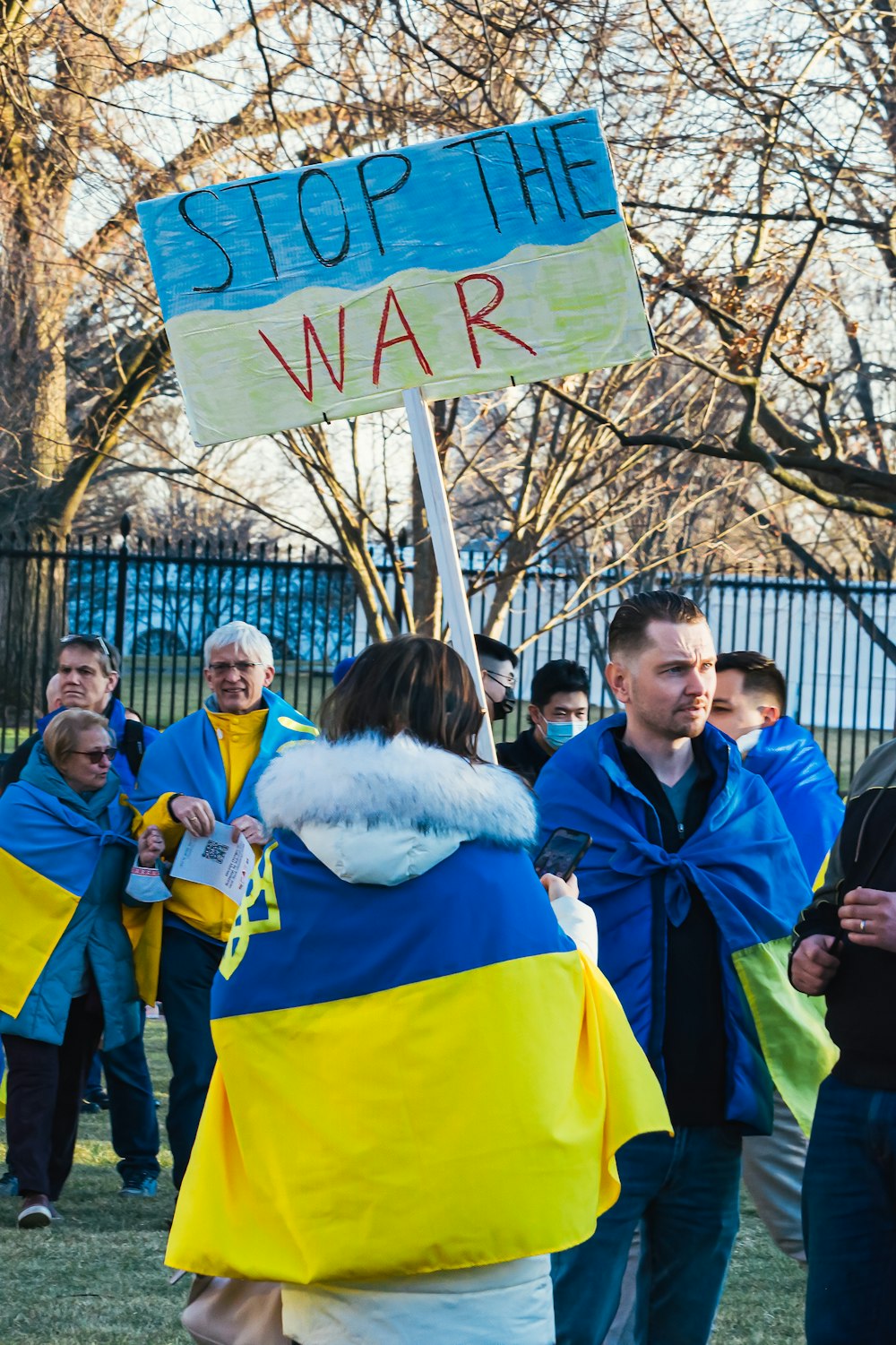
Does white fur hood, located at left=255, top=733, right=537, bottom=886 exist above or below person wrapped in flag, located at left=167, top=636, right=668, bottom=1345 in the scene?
above

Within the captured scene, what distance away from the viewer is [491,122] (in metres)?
8.27

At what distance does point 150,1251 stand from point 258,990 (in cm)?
318

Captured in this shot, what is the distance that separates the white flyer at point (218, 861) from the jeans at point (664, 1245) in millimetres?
2581

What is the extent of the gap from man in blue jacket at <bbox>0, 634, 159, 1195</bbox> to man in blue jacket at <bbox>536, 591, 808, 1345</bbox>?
3154mm

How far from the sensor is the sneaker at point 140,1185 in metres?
6.03

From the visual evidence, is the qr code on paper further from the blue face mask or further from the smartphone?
the smartphone

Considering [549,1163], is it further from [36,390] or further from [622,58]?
[36,390]

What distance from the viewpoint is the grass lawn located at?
14.8 feet

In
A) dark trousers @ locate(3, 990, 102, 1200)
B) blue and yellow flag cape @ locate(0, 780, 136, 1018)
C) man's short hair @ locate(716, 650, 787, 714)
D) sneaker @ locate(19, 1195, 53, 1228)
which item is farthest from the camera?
blue and yellow flag cape @ locate(0, 780, 136, 1018)

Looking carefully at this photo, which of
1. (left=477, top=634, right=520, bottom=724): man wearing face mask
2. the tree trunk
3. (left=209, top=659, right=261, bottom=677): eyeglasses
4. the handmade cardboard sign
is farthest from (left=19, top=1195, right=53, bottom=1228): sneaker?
the tree trunk

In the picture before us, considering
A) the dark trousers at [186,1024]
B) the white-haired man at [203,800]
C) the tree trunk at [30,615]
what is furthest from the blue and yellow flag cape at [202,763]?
the tree trunk at [30,615]

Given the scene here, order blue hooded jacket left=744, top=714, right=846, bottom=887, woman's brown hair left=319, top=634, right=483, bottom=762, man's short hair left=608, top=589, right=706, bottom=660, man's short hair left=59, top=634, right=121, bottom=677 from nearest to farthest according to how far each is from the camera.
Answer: woman's brown hair left=319, top=634, right=483, bottom=762 → man's short hair left=608, top=589, right=706, bottom=660 → blue hooded jacket left=744, top=714, right=846, bottom=887 → man's short hair left=59, top=634, right=121, bottom=677

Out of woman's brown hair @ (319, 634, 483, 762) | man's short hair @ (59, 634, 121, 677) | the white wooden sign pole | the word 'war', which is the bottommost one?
woman's brown hair @ (319, 634, 483, 762)

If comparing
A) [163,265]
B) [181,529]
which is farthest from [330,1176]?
[181,529]
